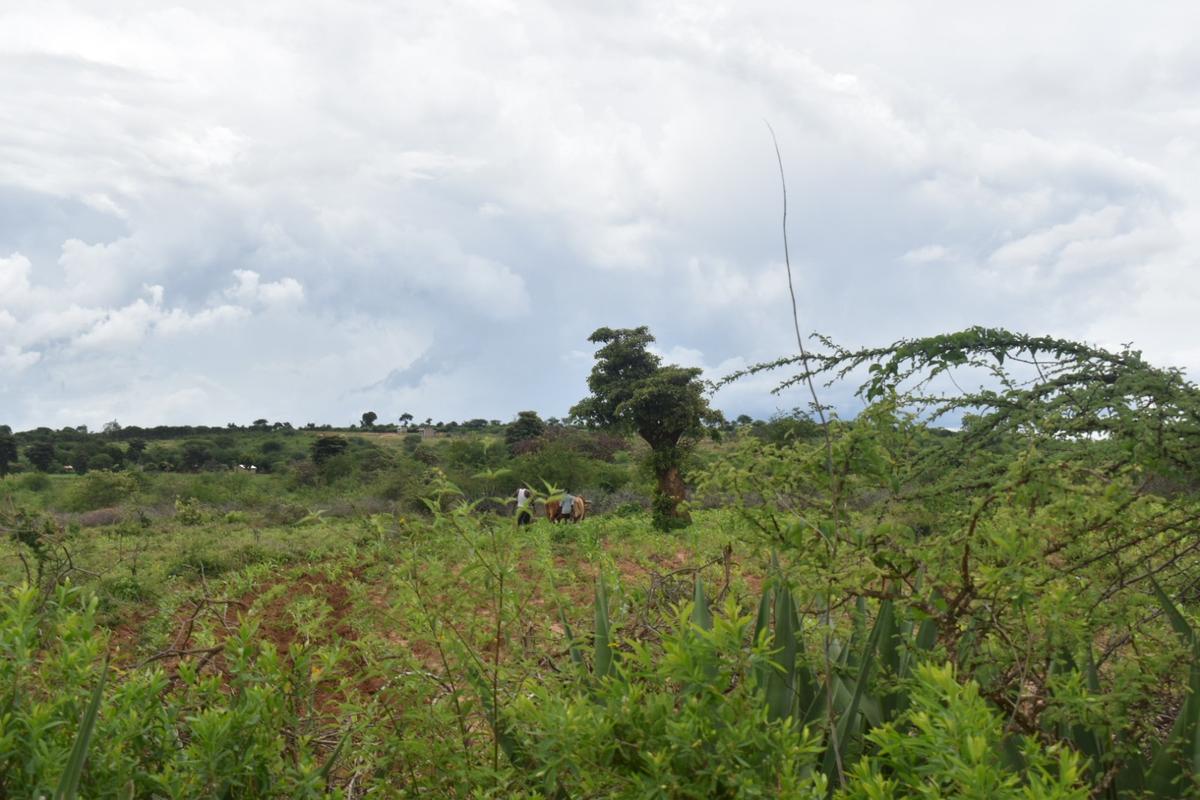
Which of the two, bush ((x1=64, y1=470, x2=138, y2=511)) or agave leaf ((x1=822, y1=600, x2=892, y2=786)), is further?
bush ((x1=64, y1=470, x2=138, y2=511))

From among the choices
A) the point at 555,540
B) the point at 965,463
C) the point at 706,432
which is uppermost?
the point at 706,432

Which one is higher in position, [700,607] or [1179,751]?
[700,607]

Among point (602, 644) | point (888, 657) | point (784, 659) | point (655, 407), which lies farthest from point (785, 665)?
point (655, 407)

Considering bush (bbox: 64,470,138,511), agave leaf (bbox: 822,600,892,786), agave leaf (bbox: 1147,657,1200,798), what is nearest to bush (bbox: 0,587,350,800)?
agave leaf (bbox: 822,600,892,786)

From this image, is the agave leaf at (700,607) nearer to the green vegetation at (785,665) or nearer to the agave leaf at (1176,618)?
the green vegetation at (785,665)

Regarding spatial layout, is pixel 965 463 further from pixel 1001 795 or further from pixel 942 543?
pixel 1001 795

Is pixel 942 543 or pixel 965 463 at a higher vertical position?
pixel 965 463

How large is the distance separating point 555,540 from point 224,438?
173 feet

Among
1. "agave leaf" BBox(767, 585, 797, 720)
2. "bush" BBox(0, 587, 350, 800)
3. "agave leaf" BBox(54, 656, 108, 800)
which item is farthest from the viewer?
"agave leaf" BBox(767, 585, 797, 720)

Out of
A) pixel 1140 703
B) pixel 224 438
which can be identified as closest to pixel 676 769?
pixel 1140 703

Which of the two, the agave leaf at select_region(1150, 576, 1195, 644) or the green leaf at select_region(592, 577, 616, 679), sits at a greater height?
the agave leaf at select_region(1150, 576, 1195, 644)

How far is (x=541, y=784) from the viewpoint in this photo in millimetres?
2223

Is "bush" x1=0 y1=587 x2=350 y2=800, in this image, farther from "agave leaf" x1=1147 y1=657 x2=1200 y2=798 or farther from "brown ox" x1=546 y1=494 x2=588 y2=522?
"brown ox" x1=546 y1=494 x2=588 y2=522

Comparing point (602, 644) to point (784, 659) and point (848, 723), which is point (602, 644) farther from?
point (848, 723)
